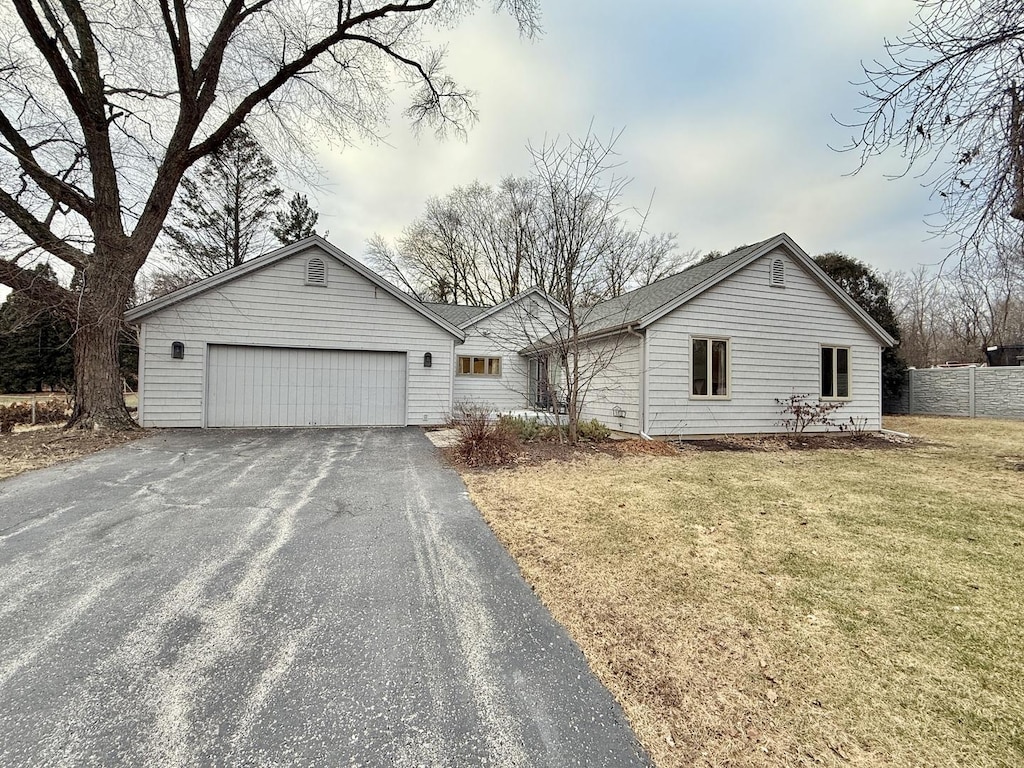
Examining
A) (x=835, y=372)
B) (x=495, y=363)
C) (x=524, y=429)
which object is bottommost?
(x=524, y=429)

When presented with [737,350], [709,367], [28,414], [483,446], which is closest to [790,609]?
[483,446]

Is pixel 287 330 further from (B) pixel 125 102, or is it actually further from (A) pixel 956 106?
(A) pixel 956 106

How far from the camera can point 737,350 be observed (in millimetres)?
9953

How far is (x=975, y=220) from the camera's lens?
5391mm

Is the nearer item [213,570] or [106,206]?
[213,570]

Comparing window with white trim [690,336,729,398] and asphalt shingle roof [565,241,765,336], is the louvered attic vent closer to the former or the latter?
asphalt shingle roof [565,241,765,336]

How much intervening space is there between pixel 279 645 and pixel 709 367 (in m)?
9.64

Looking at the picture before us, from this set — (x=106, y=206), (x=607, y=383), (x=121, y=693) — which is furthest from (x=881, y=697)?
(x=106, y=206)

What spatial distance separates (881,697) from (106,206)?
13.1m

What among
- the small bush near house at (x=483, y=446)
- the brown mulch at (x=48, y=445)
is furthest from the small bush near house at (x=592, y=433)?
the brown mulch at (x=48, y=445)

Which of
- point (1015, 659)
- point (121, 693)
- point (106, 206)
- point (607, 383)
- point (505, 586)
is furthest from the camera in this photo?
point (607, 383)

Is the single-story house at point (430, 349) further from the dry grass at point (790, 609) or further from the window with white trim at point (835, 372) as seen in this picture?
the dry grass at point (790, 609)

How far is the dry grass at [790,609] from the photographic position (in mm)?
1658

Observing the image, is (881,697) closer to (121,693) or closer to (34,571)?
(121,693)
